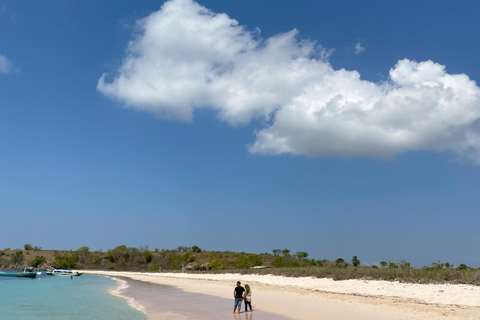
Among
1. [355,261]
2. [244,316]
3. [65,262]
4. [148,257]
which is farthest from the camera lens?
[148,257]

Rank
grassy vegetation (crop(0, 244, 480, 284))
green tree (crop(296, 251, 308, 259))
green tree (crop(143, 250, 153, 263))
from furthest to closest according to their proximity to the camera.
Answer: green tree (crop(143, 250, 153, 263)) → green tree (crop(296, 251, 308, 259)) → grassy vegetation (crop(0, 244, 480, 284))

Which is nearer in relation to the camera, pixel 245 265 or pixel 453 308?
pixel 453 308

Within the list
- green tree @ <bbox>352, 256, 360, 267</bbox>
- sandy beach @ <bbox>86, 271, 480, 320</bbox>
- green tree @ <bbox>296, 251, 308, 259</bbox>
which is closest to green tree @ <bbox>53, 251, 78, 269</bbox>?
green tree @ <bbox>296, 251, 308, 259</bbox>

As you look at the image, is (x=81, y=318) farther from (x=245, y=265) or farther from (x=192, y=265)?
(x=192, y=265)

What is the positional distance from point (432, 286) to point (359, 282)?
23.3 ft

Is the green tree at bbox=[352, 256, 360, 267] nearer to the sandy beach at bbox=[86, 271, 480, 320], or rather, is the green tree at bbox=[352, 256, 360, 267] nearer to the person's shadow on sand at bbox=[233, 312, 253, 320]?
the sandy beach at bbox=[86, 271, 480, 320]

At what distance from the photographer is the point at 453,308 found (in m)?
19.6

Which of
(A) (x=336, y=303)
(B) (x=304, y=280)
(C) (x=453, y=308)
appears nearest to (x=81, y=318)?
(A) (x=336, y=303)

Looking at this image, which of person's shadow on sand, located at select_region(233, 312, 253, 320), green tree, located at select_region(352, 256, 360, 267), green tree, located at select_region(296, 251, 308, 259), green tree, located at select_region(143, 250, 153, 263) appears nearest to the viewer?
person's shadow on sand, located at select_region(233, 312, 253, 320)

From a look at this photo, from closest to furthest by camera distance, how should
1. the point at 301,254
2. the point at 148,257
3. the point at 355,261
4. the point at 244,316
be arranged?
the point at 244,316
the point at 355,261
the point at 301,254
the point at 148,257

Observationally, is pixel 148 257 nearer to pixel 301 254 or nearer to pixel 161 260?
pixel 161 260

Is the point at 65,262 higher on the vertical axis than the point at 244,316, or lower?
lower

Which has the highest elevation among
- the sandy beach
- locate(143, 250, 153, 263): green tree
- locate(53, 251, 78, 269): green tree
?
the sandy beach

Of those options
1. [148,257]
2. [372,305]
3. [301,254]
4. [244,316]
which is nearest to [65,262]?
[148,257]
